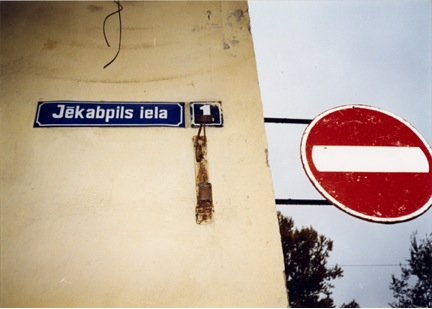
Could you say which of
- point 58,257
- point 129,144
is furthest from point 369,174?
point 58,257

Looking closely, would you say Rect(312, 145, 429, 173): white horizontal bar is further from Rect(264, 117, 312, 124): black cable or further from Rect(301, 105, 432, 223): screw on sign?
Rect(264, 117, 312, 124): black cable

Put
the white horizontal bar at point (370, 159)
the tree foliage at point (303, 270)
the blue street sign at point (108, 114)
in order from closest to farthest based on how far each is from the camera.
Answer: the white horizontal bar at point (370, 159) < the blue street sign at point (108, 114) < the tree foliage at point (303, 270)

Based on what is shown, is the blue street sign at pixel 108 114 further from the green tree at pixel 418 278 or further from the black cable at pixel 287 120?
the green tree at pixel 418 278

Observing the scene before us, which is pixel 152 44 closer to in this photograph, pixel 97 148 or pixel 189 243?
pixel 97 148

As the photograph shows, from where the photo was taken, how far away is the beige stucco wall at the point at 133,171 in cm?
146

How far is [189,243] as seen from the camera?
155cm

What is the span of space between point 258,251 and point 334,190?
0.49 metres

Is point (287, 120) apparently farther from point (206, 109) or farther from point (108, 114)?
point (108, 114)

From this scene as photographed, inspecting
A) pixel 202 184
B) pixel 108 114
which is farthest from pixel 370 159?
pixel 108 114

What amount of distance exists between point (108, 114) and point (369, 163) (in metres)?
1.51

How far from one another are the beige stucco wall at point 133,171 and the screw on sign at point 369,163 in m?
0.32

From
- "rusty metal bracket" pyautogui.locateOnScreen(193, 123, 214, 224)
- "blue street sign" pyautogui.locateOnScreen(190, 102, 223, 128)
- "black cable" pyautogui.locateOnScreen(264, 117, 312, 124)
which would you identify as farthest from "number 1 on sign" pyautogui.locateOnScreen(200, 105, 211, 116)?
"black cable" pyautogui.locateOnScreen(264, 117, 312, 124)

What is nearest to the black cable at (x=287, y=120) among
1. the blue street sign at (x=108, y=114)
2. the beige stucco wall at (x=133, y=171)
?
the beige stucco wall at (x=133, y=171)

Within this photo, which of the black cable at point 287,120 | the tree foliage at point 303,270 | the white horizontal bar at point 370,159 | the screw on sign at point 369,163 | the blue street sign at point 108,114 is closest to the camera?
the screw on sign at point 369,163
